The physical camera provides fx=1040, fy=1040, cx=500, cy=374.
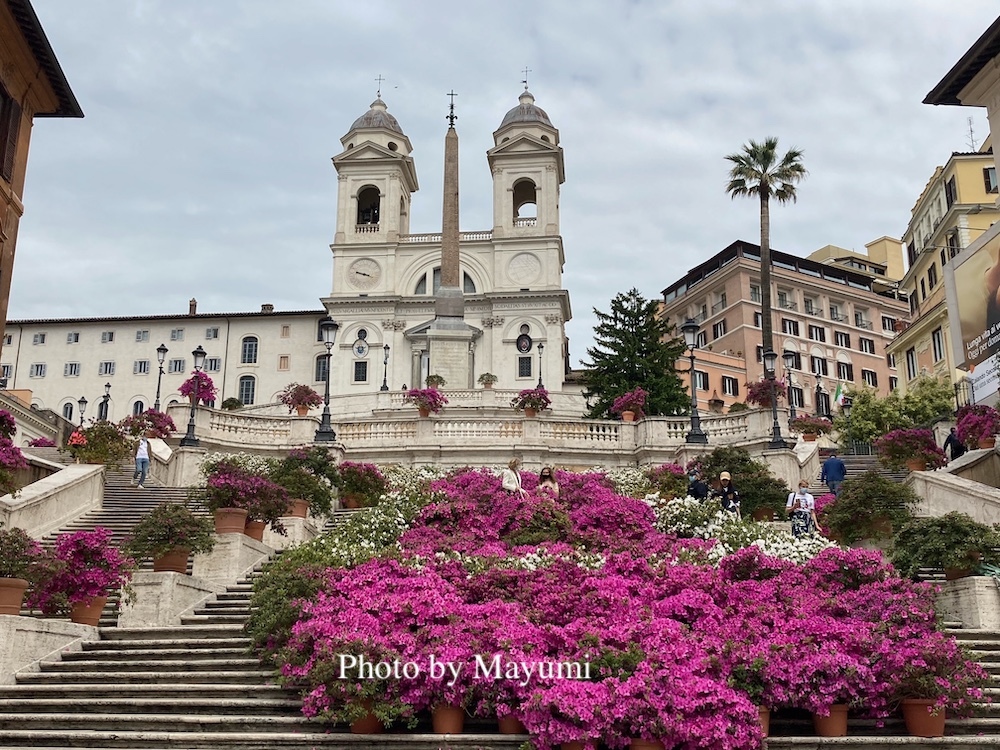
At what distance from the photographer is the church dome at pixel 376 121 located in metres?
87.9

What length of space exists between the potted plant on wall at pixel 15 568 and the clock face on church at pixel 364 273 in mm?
69665

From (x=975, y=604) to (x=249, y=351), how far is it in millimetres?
76546

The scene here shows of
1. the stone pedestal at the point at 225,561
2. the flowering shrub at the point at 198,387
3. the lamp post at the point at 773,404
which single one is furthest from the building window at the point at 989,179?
the stone pedestal at the point at 225,561

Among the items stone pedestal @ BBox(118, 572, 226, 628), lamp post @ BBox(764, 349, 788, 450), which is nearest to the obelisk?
lamp post @ BBox(764, 349, 788, 450)

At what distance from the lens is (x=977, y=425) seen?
23.7 m

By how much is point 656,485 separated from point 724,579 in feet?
33.5

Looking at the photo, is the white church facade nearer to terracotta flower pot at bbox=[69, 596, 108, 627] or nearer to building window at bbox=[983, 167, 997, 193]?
building window at bbox=[983, 167, 997, 193]

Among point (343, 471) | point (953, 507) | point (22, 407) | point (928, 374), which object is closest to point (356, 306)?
point (22, 407)

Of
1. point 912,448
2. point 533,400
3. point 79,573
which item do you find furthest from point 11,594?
point 533,400

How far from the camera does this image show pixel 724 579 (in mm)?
13758

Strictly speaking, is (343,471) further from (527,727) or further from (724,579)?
(527,727)

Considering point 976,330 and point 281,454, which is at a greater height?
point 976,330

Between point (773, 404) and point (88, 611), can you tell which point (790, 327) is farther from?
point (88, 611)

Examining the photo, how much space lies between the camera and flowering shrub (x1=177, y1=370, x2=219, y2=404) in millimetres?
30969
